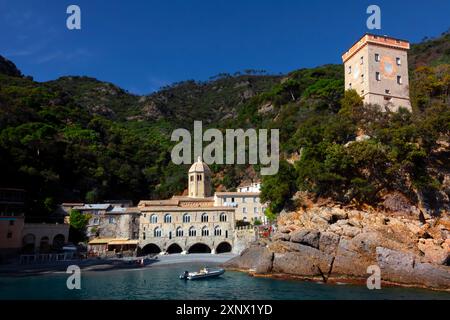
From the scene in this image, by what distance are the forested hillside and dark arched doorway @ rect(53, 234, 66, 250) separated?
199 inches

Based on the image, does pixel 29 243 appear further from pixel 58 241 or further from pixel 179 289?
pixel 179 289

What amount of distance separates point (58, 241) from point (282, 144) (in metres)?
36.3

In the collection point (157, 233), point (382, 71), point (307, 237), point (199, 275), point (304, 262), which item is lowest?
point (199, 275)

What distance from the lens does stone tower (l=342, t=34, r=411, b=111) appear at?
152ft

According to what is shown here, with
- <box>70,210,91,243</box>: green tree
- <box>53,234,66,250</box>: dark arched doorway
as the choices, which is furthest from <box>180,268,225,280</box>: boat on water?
<box>70,210,91,243</box>: green tree

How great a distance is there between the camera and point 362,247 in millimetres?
33219

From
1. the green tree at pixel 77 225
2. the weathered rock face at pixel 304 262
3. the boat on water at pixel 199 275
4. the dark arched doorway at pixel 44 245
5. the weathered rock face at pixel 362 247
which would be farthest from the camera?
the green tree at pixel 77 225

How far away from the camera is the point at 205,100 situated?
152 meters

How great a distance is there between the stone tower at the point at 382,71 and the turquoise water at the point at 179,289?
84.5 feet

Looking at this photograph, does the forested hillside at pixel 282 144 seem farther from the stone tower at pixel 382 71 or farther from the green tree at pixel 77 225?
the green tree at pixel 77 225

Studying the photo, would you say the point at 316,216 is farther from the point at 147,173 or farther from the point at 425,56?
the point at 425,56

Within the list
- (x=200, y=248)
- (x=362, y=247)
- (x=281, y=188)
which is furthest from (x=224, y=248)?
(x=362, y=247)

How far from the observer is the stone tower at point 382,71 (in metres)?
46.3

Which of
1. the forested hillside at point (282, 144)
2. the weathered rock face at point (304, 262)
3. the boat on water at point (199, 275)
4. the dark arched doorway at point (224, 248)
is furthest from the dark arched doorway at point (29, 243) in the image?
the weathered rock face at point (304, 262)
